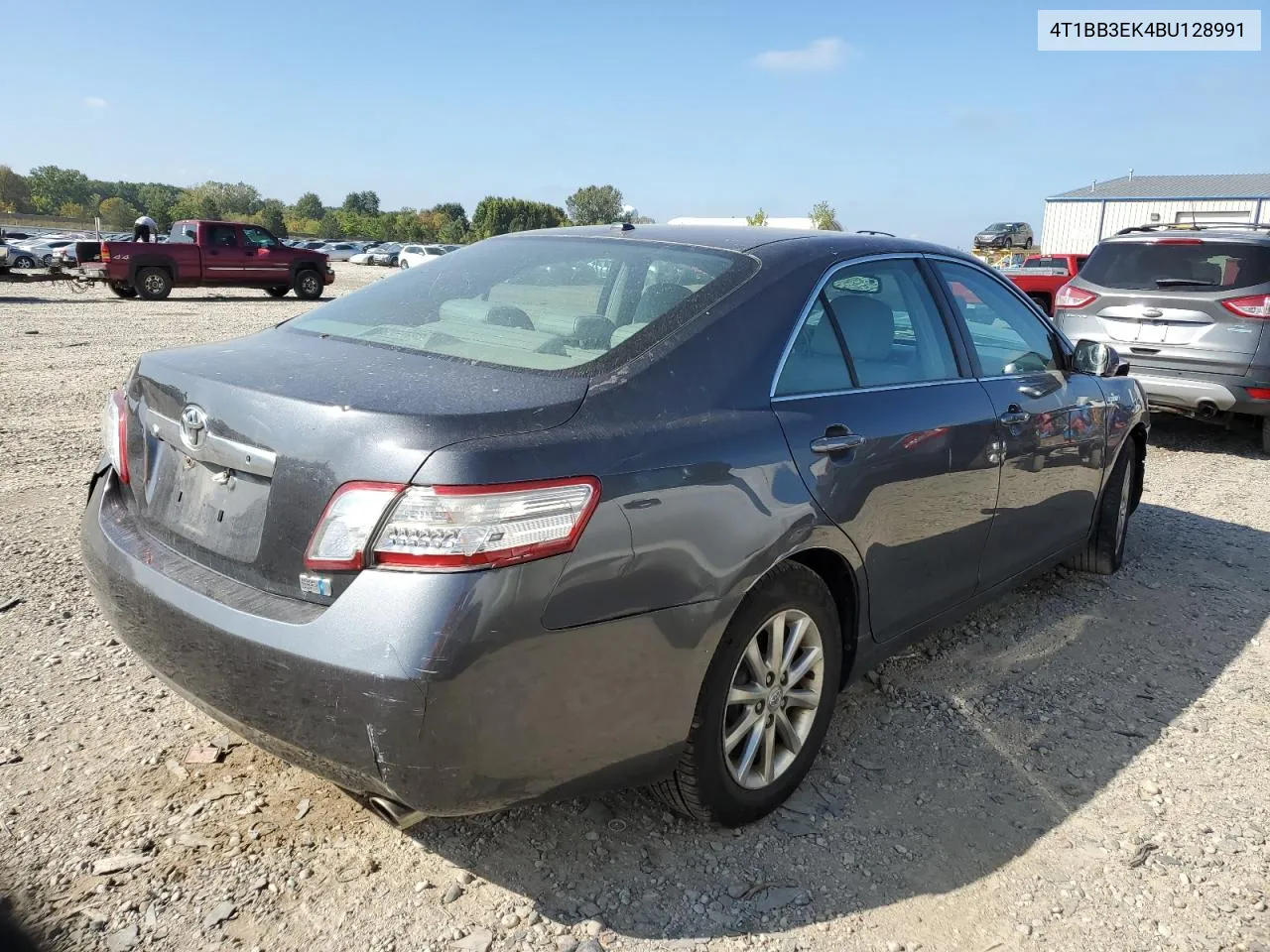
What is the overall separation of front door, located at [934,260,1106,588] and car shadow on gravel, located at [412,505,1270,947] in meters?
0.42

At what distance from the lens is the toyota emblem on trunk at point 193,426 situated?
2395mm

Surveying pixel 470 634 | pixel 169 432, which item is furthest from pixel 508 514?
pixel 169 432

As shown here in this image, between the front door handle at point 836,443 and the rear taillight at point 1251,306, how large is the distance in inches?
254

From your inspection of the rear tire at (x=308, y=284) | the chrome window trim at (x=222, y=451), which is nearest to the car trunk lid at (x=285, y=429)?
the chrome window trim at (x=222, y=451)

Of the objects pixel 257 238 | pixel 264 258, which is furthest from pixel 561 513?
pixel 257 238

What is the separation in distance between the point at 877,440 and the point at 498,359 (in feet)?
3.76

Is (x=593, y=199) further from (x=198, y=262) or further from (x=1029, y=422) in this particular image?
(x=1029, y=422)

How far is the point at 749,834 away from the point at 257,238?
73.3 ft

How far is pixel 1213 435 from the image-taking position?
30.8 ft

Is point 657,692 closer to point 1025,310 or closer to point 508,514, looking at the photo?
point 508,514

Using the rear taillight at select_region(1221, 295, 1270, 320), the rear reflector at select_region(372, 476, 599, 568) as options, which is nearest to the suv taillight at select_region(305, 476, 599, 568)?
the rear reflector at select_region(372, 476, 599, 568)

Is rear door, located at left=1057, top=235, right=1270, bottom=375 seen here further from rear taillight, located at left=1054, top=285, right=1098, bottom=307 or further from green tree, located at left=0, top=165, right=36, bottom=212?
green tree, located at left=0, top=165, right=36, bottom=212

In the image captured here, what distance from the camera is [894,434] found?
10.1 ft

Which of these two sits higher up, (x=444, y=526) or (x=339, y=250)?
(x=339, y=250)
